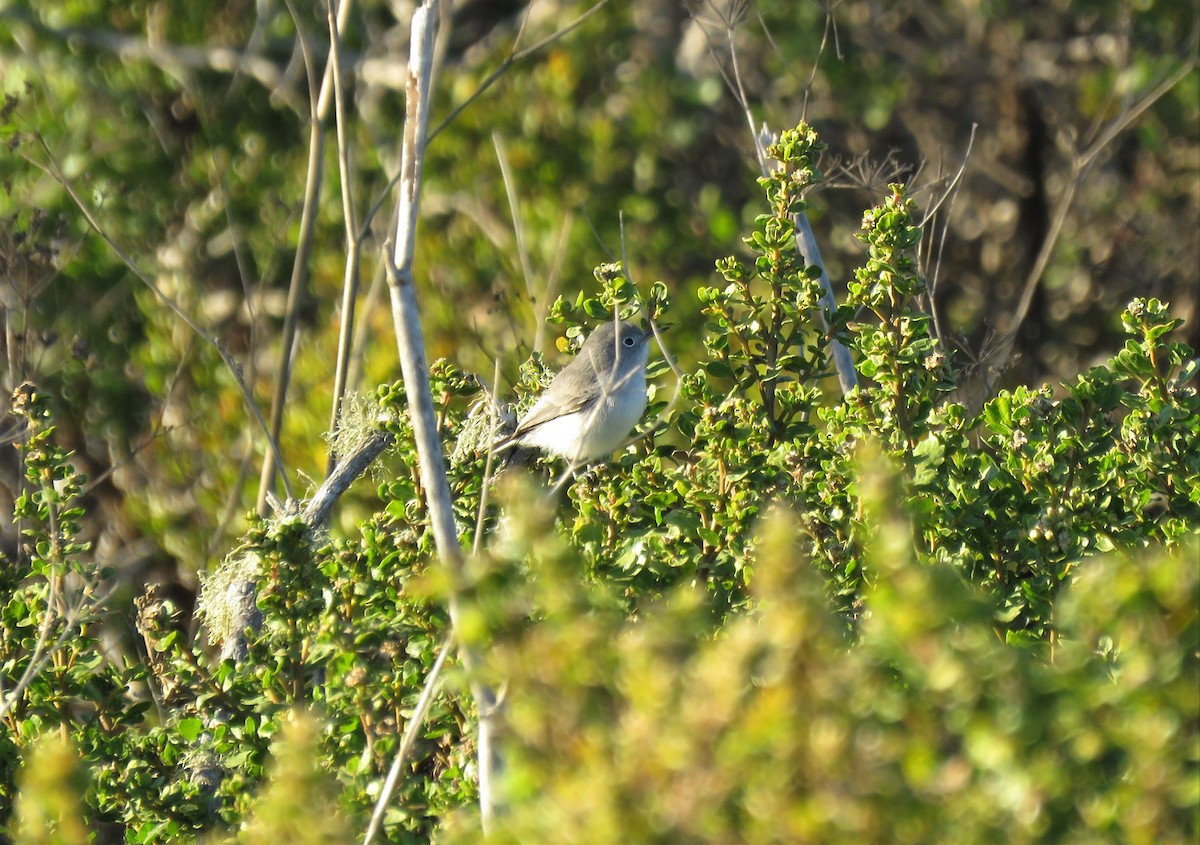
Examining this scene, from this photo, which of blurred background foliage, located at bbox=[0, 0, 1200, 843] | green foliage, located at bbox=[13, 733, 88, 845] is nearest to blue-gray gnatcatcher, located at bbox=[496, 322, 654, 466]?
blurred background foliage, located at bbox=[0, 0, 1200, 843]

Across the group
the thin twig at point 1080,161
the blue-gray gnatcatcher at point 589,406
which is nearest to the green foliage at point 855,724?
the blue-gray gnatcatcher at point 589,406

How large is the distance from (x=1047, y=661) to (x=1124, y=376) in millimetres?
756

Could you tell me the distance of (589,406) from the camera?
509cm

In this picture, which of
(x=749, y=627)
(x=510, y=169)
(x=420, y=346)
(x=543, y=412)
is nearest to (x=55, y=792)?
(x=749, y=627)

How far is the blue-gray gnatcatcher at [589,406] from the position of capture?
4.47m

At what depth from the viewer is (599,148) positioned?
7051mm

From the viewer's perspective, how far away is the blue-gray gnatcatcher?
447 centimetres

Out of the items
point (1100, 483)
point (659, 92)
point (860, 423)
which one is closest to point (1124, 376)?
point (1100, 483)

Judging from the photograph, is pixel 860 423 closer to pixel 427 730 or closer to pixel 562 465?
pixel 427 730

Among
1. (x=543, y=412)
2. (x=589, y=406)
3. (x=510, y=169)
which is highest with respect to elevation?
(x=510, y=169)

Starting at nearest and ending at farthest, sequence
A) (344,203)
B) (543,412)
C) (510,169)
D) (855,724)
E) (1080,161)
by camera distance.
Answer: (855,724), (344,203), (543,412), (1080,161), (510,169)

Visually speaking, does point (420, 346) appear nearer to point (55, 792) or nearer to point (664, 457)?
point (664, 457)

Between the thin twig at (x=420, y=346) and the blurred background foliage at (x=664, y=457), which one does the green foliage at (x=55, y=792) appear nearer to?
the blurred background foliage at (x=664, y=457)

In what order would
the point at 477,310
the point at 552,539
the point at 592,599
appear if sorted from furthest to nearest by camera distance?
1. the point at 477,310
2. the point at 592,599
3. the point at 552,539
